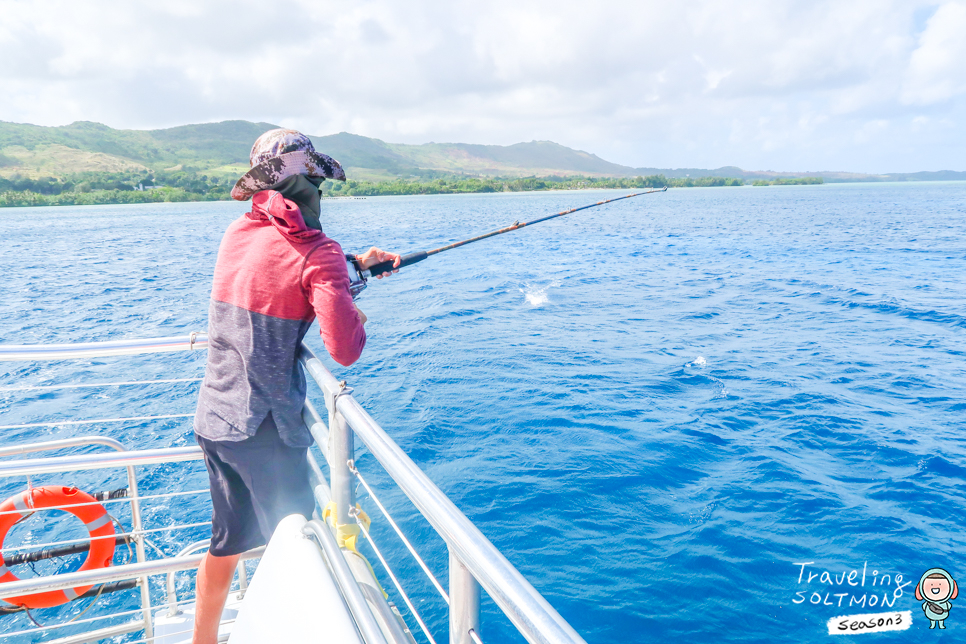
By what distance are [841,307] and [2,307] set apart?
26901 millimetres

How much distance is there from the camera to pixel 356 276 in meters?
2.66

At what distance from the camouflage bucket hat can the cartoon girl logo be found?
6.76 meters

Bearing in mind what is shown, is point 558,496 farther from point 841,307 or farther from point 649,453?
point 841,307

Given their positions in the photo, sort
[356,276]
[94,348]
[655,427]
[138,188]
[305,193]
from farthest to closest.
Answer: [138,188], [655,427], [94,348], [356,276], [305,193]

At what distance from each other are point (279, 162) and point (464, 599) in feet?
5.74

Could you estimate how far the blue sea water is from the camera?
5.71 m

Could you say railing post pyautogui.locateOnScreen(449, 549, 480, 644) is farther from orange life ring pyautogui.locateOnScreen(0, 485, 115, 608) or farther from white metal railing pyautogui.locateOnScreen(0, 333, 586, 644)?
orange life ring pyautogui.locateOnScreen(0, 485, 115, 608)

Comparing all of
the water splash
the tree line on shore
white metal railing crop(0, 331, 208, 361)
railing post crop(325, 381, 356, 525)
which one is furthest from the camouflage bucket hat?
the tree line on shore

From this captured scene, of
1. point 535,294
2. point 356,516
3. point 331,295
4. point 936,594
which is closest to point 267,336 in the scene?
point 331,295

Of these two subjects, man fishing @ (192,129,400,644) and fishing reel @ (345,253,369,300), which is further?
Result: fishing reel @ (345,253,369,300)

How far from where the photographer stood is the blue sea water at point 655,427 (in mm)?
5715

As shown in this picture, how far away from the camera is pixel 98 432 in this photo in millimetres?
9234

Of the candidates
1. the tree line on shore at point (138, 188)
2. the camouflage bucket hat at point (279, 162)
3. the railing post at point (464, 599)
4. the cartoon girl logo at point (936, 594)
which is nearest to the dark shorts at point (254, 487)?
the camouflage bucket hat at point (279, 162)

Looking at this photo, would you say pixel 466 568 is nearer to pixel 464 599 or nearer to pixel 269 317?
pixel 464 599
